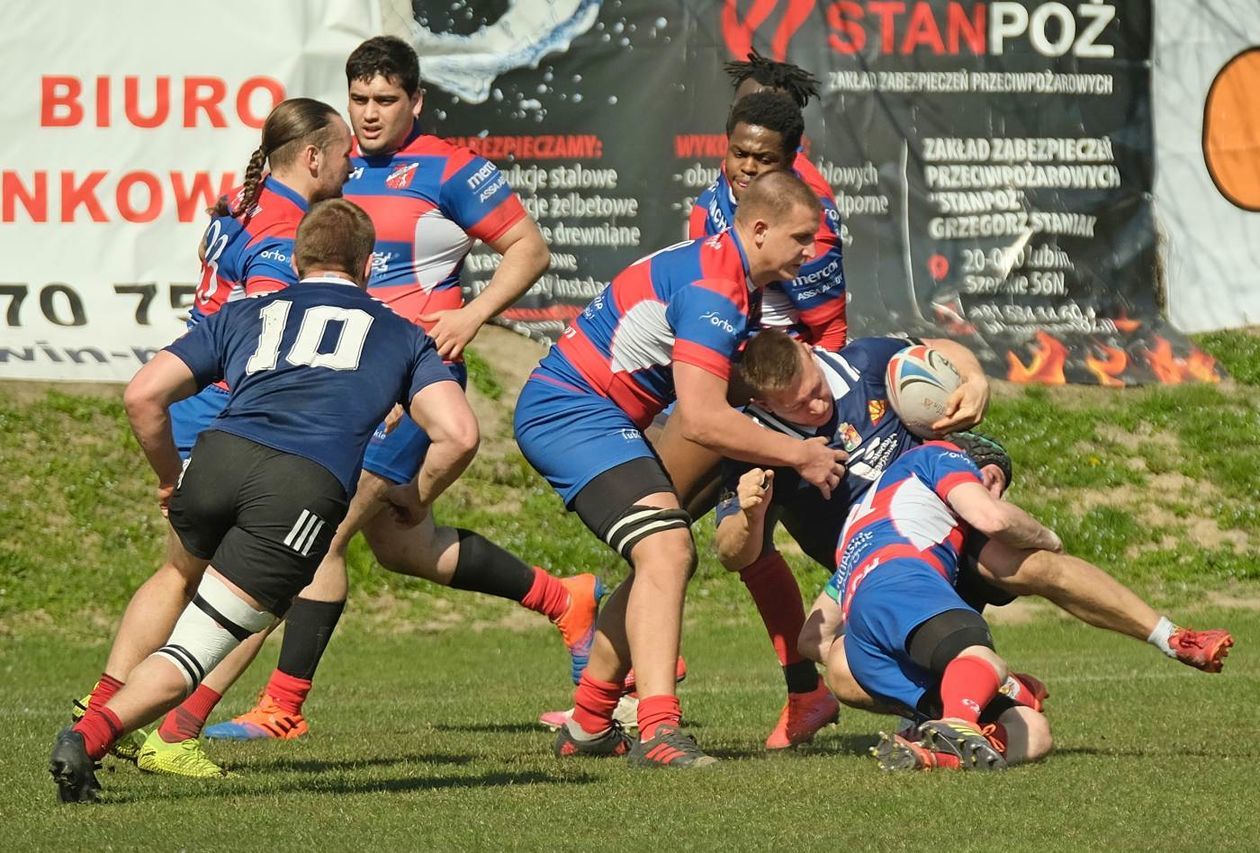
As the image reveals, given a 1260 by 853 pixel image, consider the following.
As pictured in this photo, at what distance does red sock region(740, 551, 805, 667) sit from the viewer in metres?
7.14

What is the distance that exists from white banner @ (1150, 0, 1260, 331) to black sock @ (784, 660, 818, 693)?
27.8 ft

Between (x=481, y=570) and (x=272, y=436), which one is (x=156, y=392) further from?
(x=481, y=570)

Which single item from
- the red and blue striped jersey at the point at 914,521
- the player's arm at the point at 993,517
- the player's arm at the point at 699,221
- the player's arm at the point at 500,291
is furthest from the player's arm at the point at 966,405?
the player's arm at the point at 500,291

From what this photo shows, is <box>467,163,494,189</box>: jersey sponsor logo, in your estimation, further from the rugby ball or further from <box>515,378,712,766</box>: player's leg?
the rugby ball

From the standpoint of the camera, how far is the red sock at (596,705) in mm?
6484

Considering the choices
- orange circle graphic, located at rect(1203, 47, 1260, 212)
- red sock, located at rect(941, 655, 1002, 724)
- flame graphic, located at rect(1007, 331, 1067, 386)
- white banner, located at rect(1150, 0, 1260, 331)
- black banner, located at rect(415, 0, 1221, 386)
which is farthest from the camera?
orange circle graphic, located at rect(1203, 47, 1260, 212)

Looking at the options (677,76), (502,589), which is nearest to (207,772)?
(502,589)

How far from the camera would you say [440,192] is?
7496 millimetres

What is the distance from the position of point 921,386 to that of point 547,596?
6.89 feet

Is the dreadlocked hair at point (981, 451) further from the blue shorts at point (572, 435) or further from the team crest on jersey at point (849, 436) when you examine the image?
the blue shorts at point (572, 435)

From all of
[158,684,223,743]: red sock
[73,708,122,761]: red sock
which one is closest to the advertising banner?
[158,684,223,743]: red sock

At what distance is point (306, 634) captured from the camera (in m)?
7.28

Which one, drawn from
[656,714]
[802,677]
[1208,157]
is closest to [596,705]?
[656,714]

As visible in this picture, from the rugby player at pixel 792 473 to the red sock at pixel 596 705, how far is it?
676mm
